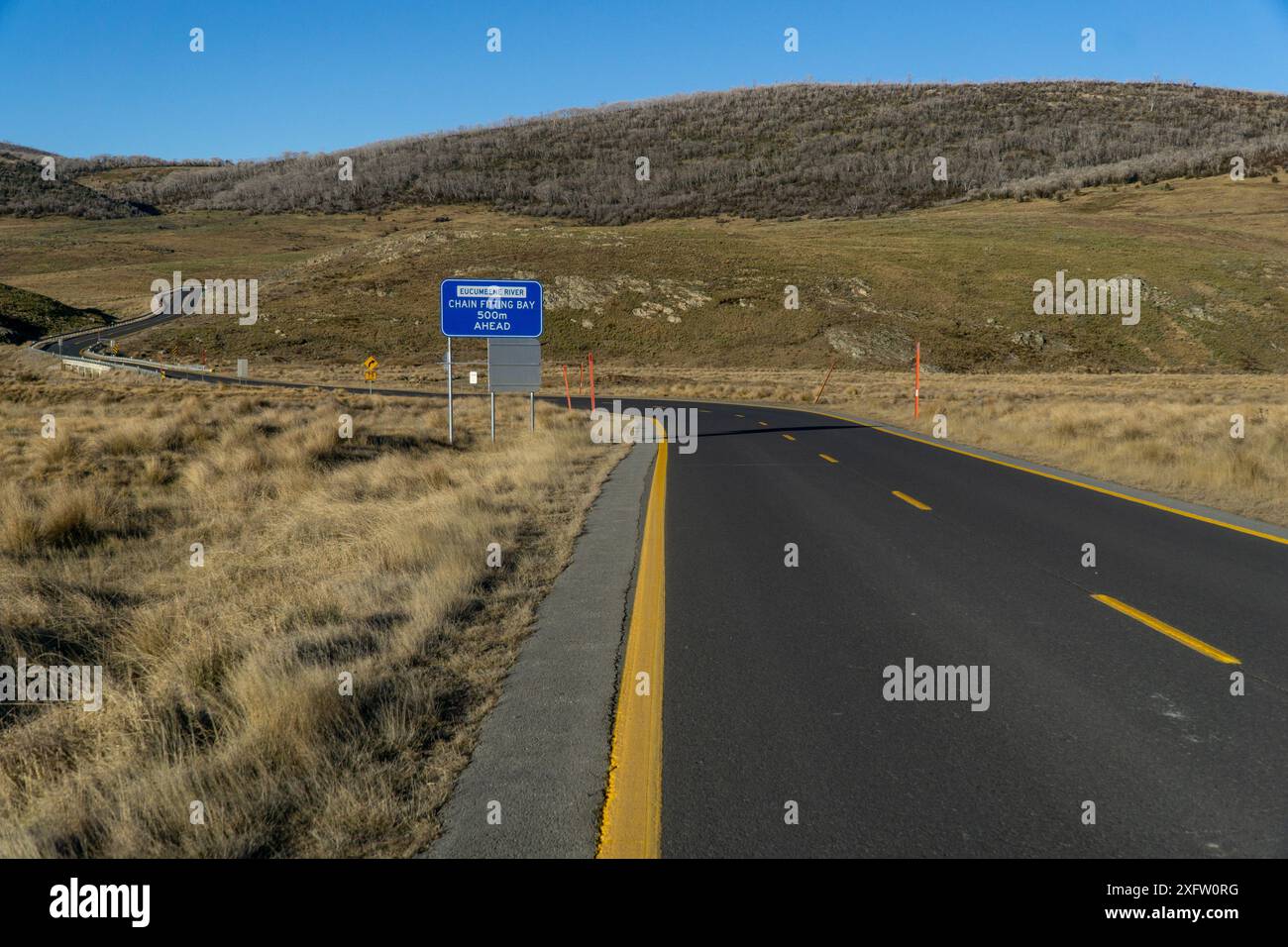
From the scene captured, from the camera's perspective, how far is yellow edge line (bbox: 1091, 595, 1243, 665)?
19.7 feet

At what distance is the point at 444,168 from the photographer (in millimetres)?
145875

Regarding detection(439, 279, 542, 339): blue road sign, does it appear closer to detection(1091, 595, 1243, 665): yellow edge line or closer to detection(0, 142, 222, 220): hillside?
detection(1091, 595, 1243, 665): yellow edge line

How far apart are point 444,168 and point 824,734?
153 m

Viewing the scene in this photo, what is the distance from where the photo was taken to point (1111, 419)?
24188mm

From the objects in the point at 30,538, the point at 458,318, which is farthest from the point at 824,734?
the point at 458,318

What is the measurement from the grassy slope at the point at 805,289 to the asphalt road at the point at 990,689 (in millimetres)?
49483

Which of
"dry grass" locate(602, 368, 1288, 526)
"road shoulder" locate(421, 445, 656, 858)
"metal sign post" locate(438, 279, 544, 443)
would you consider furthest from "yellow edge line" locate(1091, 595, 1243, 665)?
"metal sign post" locate(438, 279, 544, 443)

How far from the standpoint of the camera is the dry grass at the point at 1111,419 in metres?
14.3

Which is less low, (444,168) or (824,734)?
(444,168)

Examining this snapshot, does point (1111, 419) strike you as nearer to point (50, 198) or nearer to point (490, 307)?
point (490, 307)

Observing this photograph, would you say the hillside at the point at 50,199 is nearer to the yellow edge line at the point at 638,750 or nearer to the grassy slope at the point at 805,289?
the grassy slope at the point at 805,289

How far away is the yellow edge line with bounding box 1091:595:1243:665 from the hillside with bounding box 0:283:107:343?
2825 inches

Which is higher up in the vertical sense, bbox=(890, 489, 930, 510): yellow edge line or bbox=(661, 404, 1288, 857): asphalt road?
bbox=(890, 489, 930, 510): yellow edge line
